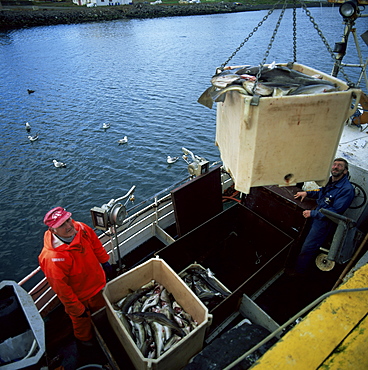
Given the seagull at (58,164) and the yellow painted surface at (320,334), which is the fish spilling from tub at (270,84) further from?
the seagull at (58,164)

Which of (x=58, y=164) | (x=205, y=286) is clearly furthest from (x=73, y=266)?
(x=58, y=164)

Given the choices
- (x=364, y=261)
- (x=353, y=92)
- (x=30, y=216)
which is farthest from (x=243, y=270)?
(x=30, y=216)

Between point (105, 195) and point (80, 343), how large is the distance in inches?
327

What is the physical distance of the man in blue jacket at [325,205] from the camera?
4.18 meters

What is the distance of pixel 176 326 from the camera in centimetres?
371

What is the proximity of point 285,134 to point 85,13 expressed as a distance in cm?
7671

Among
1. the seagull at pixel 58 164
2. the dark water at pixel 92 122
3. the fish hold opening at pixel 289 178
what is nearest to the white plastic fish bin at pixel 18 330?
the fish hold opening at pixel 289 178

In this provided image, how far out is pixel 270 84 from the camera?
2.43 meters

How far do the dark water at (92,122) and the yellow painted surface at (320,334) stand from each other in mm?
9369

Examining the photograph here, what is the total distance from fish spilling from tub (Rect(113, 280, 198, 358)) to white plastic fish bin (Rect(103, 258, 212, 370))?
0.11m

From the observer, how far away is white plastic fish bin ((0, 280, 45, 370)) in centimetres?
229

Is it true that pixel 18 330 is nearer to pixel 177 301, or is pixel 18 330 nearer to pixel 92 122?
pixel 177 301

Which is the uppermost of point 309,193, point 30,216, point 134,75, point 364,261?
point 364,261

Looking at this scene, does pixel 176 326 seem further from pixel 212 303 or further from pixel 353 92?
pixel 353 92
